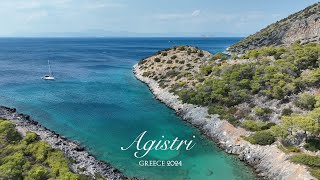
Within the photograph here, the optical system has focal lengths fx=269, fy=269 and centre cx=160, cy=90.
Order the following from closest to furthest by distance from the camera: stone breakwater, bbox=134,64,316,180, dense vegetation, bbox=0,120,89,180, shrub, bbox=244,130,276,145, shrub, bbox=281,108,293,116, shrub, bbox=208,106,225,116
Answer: dense vegetation, bbox=0,120,89,180
stone breakwater, bbox=134,64,316,180
shrub, bbox=244,130,276,145
shrub, bbox=281,108,293,116
shrub, bbox=208,106,225,116

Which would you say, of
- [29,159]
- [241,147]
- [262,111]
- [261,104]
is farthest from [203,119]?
[29,159]

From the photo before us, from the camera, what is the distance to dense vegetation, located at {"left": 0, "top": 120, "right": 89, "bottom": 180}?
26.3 m

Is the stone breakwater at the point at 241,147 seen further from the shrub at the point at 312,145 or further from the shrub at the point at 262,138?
the shrub at the point at 312,145

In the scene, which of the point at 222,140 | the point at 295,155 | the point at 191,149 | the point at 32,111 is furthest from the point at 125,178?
the point at 32,111

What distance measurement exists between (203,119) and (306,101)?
16.0 meters

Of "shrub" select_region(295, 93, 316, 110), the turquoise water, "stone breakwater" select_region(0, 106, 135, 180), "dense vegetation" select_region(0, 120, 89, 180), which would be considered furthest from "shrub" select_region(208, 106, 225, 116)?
"dense vegetation" select_region(0, 120, 89, 180)

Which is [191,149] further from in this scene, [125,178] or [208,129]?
[125,178]

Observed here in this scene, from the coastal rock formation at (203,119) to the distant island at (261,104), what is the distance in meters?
0.09

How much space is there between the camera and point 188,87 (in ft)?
199

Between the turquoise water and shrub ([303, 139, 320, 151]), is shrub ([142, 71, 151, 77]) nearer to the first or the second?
the turquoise water

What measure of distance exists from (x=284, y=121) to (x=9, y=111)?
4681cm

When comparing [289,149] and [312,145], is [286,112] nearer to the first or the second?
[312,145]

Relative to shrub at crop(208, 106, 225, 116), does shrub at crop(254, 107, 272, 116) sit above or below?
above

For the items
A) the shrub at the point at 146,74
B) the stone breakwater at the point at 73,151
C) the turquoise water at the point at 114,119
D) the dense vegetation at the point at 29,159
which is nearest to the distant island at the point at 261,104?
the turquoise water at the point at 114,119
